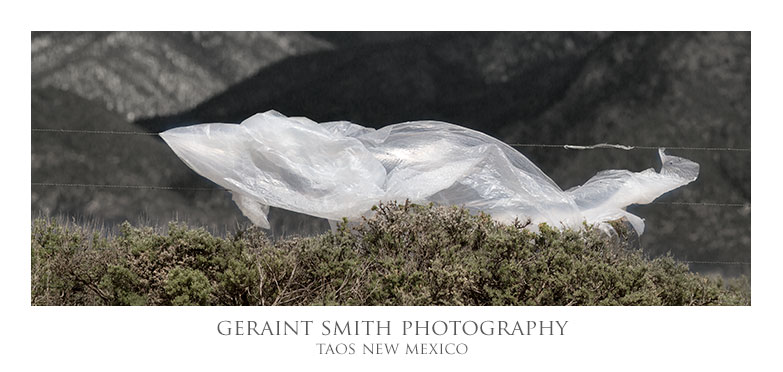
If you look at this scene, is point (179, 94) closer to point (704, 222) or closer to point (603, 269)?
point (603, 269)

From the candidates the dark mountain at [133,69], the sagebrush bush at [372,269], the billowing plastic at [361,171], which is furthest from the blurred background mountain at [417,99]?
the sagebrush bush at [372,269]

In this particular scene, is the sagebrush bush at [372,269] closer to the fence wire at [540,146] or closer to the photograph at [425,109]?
the photograph at [425,109]

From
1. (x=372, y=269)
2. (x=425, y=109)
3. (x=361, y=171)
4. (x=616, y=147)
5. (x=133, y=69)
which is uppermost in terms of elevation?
(x=133, y=69)

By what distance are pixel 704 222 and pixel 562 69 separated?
107 centimetres

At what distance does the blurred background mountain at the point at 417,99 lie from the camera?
14.6 ft

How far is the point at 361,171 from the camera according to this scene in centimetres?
387

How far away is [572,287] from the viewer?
3.43 meters

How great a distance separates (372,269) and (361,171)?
530mm

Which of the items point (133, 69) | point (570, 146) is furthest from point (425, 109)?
point (133, 69)

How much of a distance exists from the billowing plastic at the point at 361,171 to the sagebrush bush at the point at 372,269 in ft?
0.70

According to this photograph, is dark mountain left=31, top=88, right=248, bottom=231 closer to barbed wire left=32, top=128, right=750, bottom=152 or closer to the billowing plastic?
barbed wire left=32, top=128, right=750, bottom=152

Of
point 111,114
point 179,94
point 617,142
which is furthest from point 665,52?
point 111,114

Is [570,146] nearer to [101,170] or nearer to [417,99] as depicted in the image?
[417,99]

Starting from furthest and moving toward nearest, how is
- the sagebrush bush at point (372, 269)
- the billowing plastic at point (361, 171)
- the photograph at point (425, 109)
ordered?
the photograph at point (425, 109)
the billowing plastic at point (361, 171)
the sagebrush bush at point (372, 269)
